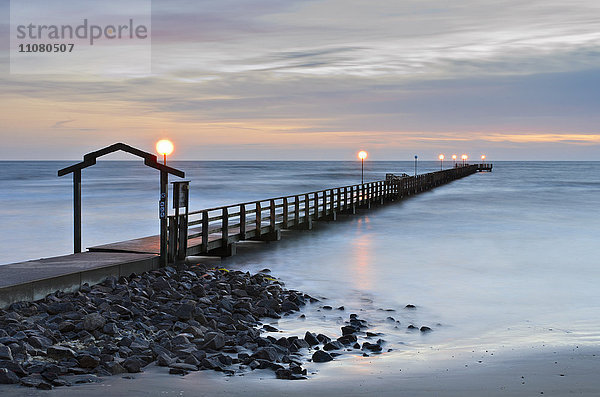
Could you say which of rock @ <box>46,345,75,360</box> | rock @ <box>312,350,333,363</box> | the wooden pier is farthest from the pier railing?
rock @ <box>312,350,333,363</box>

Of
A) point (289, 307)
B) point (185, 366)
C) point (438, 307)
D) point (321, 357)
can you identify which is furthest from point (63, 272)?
point (438, 307)

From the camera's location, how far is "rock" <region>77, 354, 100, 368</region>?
7785 millimetres

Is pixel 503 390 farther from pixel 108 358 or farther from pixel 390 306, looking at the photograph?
pixel 390 306

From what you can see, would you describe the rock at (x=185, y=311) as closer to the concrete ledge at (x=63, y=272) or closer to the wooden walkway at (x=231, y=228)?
the concrete ledge at (x=63, y=272)

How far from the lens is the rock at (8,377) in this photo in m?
7.11

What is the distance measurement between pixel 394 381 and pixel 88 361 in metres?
3.56

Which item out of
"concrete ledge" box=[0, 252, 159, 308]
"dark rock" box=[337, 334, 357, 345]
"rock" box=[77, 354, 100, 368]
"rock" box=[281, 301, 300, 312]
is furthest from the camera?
"rock" box=[281, 301, 300, 312]

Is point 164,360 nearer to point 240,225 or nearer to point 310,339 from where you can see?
point 310,339

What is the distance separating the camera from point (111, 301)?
10828 mm

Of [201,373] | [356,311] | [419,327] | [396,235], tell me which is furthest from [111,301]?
[396,235]

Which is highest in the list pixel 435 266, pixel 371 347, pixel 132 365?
pixel 132 365

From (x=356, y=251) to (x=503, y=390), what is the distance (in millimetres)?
13219

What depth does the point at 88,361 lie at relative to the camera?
779cm

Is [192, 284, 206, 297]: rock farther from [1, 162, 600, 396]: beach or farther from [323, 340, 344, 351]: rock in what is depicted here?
[323, 340, 344, 351]: rock
